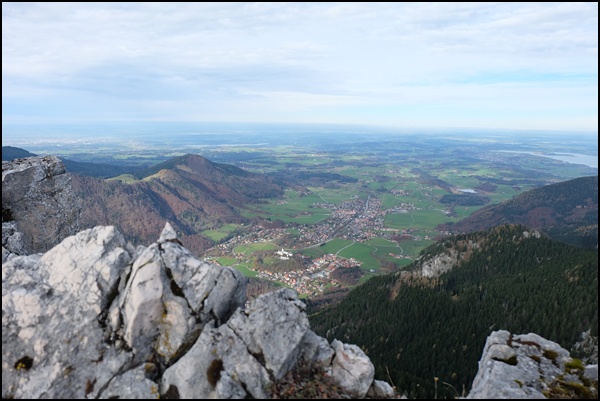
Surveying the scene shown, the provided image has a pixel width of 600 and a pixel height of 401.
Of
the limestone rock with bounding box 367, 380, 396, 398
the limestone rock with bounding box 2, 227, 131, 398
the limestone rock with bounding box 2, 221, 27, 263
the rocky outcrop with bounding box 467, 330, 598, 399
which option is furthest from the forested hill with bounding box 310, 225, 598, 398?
the limestone rock with bounding box 2, 221, 27, 263

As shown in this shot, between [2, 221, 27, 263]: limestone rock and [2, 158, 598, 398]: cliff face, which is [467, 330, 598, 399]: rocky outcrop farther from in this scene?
[2, 221, 27, 263]: limestone rock

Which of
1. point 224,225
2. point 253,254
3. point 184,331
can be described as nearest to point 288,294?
point 184,331

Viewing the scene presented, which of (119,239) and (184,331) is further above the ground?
(119,239)

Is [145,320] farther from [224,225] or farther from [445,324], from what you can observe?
[224,225]

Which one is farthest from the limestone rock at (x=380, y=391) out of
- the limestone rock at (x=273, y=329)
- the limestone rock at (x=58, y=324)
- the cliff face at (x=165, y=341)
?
the limestone rock at (x=58, y=324)

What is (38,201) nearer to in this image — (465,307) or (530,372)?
(530,372)

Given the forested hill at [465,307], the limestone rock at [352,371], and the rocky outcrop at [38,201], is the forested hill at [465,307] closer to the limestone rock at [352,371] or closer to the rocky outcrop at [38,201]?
the limestone rock at [352,371]
